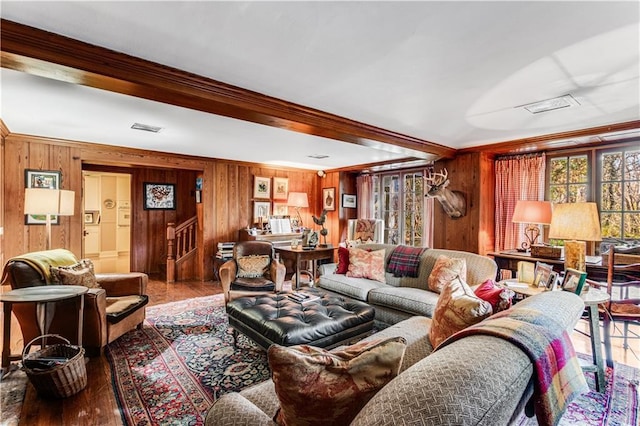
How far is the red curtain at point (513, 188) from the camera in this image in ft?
14.0

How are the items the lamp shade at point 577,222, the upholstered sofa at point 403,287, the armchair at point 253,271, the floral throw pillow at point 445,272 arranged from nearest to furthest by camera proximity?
1. the lamp shade at point 577,222
2. the upholstered sofa at point 403,287
3. the floral throw pillow at point 445,272
4. the armchair at point 253,271

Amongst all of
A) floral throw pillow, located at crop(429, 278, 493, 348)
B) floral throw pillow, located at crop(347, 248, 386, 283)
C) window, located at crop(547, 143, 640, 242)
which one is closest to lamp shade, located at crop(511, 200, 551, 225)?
window, located at crop(547, 143, 640, 242)

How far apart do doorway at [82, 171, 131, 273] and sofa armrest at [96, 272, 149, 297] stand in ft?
16.1

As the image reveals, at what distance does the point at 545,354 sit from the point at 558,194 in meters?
4.05

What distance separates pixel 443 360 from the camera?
90 centimetres

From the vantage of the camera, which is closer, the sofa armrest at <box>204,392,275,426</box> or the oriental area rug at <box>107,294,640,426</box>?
the sofa armrest at <box>204,392,275,426</box>

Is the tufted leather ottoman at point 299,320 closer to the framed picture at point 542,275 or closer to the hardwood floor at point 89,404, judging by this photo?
the hardwood floor at point 89,404

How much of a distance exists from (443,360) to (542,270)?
2.18m

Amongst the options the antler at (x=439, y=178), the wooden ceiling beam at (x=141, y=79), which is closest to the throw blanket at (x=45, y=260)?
the wooden ceiling beam at (x=141, y=79)

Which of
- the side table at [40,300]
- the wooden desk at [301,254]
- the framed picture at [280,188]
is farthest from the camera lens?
the framed picture at [280,188]

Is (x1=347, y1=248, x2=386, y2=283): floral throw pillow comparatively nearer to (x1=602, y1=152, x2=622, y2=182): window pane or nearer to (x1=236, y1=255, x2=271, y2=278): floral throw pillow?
(x1=236, y1=255, x2=271, y2=278): floral throw pillow

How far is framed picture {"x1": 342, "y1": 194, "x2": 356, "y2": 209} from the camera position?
7.05 m

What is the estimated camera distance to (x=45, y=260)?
2.74m

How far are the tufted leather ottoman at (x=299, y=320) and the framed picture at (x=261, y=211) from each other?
3.58 meters
